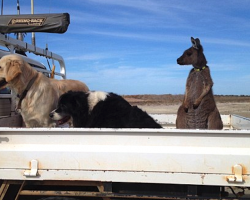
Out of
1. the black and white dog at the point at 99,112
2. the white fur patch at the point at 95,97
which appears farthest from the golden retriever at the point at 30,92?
the white fur patch at the point at 95,97

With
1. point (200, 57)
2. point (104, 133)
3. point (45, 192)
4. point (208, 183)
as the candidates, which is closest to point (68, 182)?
point (45, 192)

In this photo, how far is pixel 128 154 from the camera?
296 cm

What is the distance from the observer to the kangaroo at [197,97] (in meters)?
5.09

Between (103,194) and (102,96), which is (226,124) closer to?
(102,96)

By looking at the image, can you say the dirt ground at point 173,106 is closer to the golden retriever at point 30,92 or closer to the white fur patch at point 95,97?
the golden retriever at point 30,92

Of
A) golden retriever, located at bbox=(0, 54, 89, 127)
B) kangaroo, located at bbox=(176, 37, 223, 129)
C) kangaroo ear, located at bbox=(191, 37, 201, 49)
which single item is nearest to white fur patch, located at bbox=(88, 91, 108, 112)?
golden retriever, located at bbox=(0, 54, 89, 127)

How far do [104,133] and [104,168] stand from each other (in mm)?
342

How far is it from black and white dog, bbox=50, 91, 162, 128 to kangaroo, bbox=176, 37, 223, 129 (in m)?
1.19

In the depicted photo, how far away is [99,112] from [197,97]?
1.93 m

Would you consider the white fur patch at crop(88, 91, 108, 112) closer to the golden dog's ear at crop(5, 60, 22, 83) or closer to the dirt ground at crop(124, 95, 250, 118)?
the golden dog's ear at crop(5, 60, 22, 83)

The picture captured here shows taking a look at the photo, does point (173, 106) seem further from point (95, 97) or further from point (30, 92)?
point (95, 97)

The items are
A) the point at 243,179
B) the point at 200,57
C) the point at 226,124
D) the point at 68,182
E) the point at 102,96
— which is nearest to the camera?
the point at 243,179

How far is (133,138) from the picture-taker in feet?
9.83

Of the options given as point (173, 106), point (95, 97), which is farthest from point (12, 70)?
point (173, 106)
